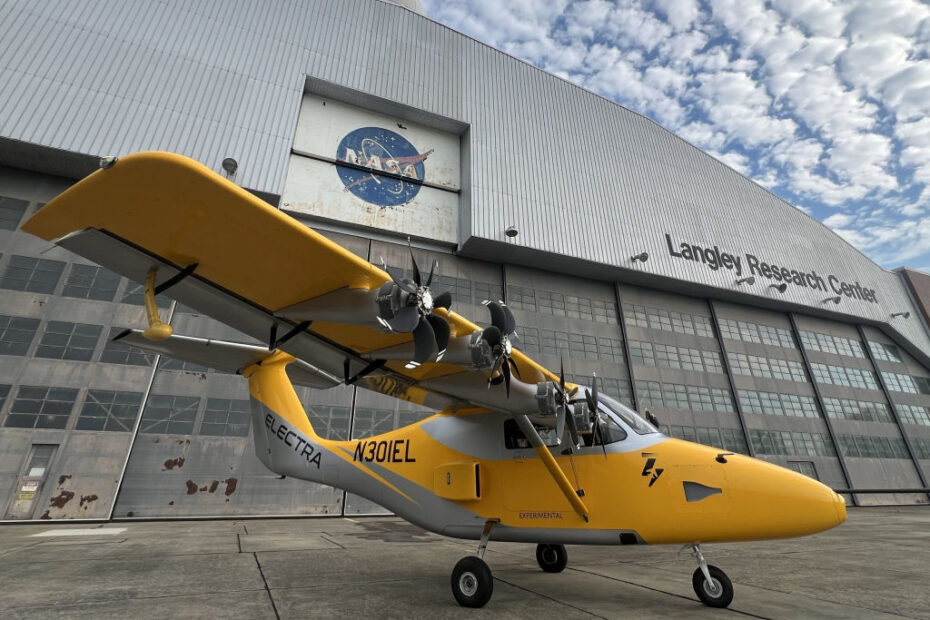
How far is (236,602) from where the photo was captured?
6.12m

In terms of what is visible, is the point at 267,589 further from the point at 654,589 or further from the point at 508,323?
the point at 654,589

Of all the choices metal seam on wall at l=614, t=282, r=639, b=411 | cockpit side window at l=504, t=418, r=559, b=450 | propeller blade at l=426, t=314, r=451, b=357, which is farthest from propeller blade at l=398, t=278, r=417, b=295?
metal seam on wall at l=614, t=282, r=639, b=411

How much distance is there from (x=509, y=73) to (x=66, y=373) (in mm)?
35784

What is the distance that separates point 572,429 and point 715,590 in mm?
3230

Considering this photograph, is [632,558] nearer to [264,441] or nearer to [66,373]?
[264,441]

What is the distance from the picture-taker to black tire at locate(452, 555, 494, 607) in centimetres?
655

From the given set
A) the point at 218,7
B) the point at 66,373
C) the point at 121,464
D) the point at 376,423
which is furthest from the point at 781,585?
the point at 218,7

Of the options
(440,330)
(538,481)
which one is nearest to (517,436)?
(538,481)

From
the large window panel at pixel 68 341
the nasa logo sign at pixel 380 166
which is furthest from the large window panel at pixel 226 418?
the nasa logo sign at pixel 380 166

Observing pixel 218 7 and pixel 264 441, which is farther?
pixel 218 7

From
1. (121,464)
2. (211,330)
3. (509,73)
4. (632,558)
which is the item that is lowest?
(632,558)

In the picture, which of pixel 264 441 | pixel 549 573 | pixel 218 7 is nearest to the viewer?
pixel 549 573

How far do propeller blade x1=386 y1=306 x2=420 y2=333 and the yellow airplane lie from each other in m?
0.02

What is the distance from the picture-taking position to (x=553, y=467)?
23.6 ft
